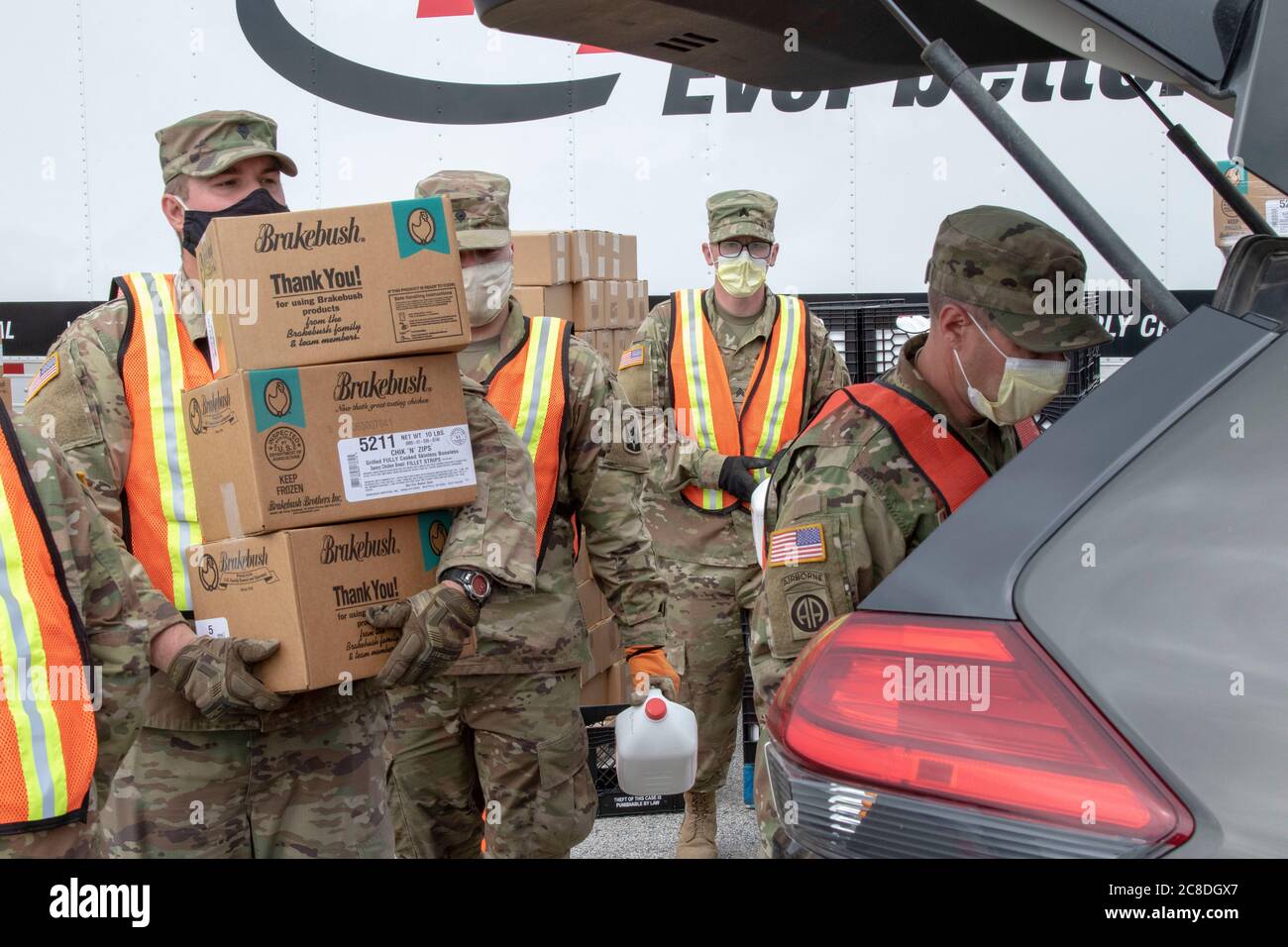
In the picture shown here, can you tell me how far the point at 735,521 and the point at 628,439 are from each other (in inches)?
52.6

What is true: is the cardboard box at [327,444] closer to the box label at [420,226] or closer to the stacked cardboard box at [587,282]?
the box label at [420,226]

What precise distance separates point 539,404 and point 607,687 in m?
2.31

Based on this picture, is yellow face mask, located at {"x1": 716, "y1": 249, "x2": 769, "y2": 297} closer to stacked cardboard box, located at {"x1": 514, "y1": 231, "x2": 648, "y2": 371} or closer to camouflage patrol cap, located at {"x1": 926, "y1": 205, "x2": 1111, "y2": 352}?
stacked cardboard box, located at {"x1": 514, "y1": 231, "x2": 648, "y2": 371}

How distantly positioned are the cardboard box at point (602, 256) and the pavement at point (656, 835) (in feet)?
7.19

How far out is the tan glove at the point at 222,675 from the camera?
8.25ft

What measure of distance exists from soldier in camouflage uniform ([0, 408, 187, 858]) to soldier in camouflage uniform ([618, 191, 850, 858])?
298cm

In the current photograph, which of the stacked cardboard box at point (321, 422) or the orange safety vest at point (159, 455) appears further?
the orange safety vest at point (159, 455)

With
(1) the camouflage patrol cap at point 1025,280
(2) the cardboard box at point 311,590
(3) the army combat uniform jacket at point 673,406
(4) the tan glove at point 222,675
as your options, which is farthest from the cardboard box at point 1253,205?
(4) the tan glove at point 222,675

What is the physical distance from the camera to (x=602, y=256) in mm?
5434

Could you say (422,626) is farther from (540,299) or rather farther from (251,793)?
(540,299)

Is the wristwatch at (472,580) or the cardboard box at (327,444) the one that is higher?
the cardboard box at (327,444)
